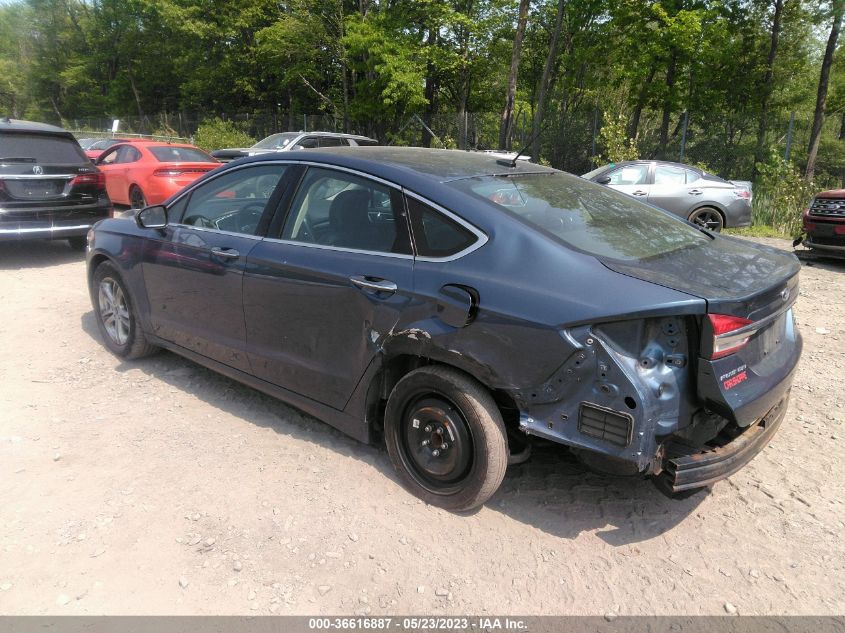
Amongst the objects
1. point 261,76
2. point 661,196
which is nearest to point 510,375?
point 661,196

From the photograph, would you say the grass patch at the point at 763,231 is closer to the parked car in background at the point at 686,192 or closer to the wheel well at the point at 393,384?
the parked car in background at the point at 686,192

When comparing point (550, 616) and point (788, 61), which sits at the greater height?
point (788, 61)

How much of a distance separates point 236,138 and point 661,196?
24.3m

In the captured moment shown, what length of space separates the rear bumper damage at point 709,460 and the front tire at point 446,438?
70 centimetres

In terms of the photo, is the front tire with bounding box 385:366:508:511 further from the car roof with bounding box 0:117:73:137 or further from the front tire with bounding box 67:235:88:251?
the front tire with bounding box 67:235:88:251

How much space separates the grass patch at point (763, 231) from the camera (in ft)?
39.5

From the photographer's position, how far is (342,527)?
9.18 feet

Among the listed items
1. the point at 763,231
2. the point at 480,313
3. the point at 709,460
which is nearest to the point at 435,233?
the point at 480,313

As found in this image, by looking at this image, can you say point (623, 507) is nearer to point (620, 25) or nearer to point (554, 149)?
point (554, 149)

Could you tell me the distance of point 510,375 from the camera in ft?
8.22

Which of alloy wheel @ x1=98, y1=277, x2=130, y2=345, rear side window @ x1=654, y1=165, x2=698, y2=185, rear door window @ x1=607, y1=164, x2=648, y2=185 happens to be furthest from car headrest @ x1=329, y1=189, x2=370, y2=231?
rear side window @ x1=654, y1=165, x2=698, y2=185

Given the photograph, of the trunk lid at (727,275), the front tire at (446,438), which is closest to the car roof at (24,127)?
the front tire at (446,438)

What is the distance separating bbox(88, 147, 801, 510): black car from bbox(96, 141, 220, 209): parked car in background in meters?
7.84

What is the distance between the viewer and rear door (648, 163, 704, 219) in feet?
38.5
